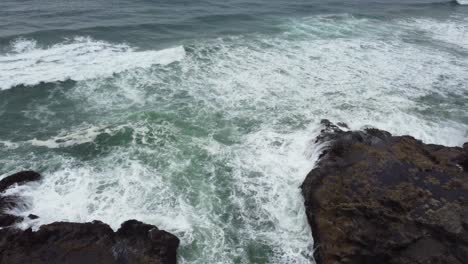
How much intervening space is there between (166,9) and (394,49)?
19070mm

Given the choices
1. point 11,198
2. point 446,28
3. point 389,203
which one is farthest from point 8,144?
point 446,28

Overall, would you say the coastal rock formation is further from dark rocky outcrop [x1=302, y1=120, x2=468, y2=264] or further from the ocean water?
dark rocky outcrop [x1=302, y1=120, x2=468, y2=264]

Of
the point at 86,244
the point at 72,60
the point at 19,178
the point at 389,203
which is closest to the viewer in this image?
the point at 86,244

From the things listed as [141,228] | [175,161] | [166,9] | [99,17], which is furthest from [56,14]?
[141,228]

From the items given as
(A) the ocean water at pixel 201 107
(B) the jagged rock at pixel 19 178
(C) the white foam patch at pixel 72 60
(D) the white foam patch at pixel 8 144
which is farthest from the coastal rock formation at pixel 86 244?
(C) the white foam patch at pixel 72 60

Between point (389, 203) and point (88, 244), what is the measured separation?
857 cm

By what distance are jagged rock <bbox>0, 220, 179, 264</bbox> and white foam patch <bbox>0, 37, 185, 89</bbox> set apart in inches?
430

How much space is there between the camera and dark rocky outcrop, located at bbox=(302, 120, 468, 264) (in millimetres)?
9023

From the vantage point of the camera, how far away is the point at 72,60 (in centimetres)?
2011

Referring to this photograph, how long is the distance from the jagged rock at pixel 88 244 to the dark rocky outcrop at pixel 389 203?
4.64 metres

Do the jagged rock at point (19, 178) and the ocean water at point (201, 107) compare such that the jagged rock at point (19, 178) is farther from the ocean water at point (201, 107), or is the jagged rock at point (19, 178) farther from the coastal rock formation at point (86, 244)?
the coastal rock formation at point (86, 244)

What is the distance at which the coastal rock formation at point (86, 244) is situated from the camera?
8898mm

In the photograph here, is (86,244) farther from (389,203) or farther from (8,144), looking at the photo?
(389,203)

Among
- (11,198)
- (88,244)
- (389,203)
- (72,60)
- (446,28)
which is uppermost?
(446,28)
